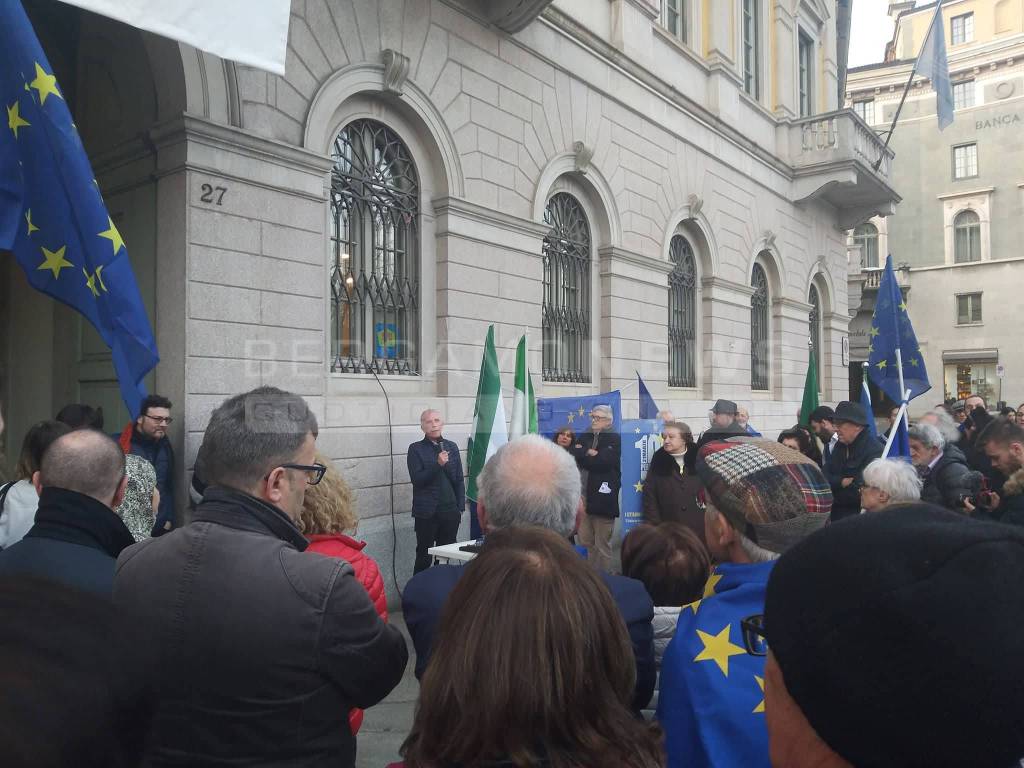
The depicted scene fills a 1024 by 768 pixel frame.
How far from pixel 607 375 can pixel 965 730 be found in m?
10.2

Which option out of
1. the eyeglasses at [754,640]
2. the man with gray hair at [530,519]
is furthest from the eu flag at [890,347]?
the eyeglasses at [754,640]

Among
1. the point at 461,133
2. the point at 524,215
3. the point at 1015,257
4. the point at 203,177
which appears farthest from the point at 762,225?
the point at 1015,257

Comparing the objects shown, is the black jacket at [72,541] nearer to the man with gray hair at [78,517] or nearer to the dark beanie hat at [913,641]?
the man with gray hair at [78,517]

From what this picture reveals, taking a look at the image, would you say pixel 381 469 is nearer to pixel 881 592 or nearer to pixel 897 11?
pixel 881 592

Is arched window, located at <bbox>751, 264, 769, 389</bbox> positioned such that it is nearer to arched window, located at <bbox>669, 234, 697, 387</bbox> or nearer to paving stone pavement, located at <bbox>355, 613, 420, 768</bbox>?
arched window, located at <bbox>669, 234, 697, 387</bbox>

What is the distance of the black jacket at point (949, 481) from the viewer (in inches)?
190

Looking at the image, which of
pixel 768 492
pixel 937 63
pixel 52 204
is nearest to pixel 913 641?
pixel 768 492

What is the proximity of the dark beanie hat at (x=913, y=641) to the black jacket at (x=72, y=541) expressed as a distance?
6.19ft

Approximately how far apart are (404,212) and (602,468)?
3485mm

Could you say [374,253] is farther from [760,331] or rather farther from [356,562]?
[760,331]

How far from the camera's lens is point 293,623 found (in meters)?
1.73

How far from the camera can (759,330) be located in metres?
16.0

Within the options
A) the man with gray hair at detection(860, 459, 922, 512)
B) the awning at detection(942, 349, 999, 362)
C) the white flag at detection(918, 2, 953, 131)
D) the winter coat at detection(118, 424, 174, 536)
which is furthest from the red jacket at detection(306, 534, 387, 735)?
the awning at detection(942, 349, 999, 362)

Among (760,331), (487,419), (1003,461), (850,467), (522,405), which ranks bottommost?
(850,467)
